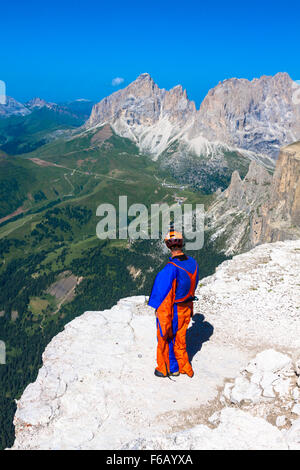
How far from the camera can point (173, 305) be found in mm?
16297

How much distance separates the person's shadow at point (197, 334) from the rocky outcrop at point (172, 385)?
60mm

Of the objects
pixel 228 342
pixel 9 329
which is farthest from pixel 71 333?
pixel 9 329

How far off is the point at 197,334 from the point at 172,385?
5.18 metres

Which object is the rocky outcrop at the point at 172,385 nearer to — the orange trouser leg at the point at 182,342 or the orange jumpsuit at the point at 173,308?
the orange trouser leg at the point at 182,342

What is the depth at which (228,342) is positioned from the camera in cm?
2019

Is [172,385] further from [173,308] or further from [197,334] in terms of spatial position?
[197,334]

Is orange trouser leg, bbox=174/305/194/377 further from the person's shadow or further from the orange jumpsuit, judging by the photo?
the person's shadow

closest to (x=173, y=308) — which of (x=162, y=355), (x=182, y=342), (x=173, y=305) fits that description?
(x=173, y=305)

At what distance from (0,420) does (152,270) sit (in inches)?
4172

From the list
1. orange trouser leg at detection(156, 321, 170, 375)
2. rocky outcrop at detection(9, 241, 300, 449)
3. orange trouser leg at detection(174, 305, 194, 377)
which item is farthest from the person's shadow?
orange trouser leg at detection(156, 321, 170, 375)

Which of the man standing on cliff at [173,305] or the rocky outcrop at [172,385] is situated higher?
the man standing on cliff at [173,305]

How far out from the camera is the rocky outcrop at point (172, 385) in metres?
12.7

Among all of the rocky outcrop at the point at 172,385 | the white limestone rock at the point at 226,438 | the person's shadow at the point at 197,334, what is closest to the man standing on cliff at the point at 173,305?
the rocky outcrop at the point at 172,385
